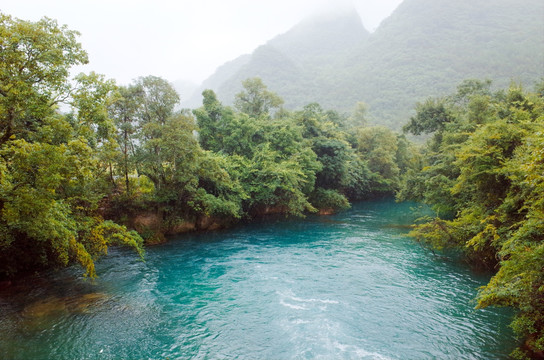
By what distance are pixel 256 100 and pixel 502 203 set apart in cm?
3208

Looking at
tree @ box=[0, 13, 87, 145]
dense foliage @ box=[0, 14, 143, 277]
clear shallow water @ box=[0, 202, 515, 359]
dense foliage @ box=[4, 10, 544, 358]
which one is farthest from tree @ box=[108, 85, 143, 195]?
tree @ box=[0, 13, 87, 145]

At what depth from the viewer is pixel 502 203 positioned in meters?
15.5

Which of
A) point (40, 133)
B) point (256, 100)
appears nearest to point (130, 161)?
point (40, 133)

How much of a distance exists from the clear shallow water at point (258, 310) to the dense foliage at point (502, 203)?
5.88 feet

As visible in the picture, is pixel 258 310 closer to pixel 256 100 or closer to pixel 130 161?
pixel 130 161

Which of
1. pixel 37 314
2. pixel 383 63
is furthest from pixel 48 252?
pixel 383 63

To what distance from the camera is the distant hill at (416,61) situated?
114375 mm

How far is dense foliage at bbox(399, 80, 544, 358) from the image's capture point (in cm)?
945

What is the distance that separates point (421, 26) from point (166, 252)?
184806 millimetres

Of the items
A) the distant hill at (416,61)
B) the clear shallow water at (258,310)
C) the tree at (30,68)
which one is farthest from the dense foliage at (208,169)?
the distant hill at (416,61)

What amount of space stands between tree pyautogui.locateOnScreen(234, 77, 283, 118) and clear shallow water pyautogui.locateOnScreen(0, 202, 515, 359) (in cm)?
2452

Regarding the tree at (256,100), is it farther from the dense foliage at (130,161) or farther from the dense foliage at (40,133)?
the dense foliage at (40,133)

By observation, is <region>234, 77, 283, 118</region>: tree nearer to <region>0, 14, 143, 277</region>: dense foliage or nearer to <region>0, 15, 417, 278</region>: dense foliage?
<region>0, 15, 417, 278</region>: dense foliage

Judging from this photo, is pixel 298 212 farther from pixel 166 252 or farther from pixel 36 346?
pixel 36 346
